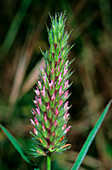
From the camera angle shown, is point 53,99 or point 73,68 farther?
point 73,68

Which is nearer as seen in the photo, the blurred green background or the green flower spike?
the green flower spike

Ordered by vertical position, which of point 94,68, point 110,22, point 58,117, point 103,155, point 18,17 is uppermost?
point 18,17

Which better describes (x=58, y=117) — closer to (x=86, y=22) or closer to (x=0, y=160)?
(x=0, y=160)

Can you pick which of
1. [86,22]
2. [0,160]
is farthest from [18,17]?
[0,160]

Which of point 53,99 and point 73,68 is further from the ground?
point 73,68

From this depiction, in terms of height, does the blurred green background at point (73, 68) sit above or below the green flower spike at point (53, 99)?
above

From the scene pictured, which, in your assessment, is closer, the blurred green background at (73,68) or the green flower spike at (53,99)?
the green flower spike at (53,99)

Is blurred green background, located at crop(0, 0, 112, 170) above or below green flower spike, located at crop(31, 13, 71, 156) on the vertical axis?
above

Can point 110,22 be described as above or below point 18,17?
below
